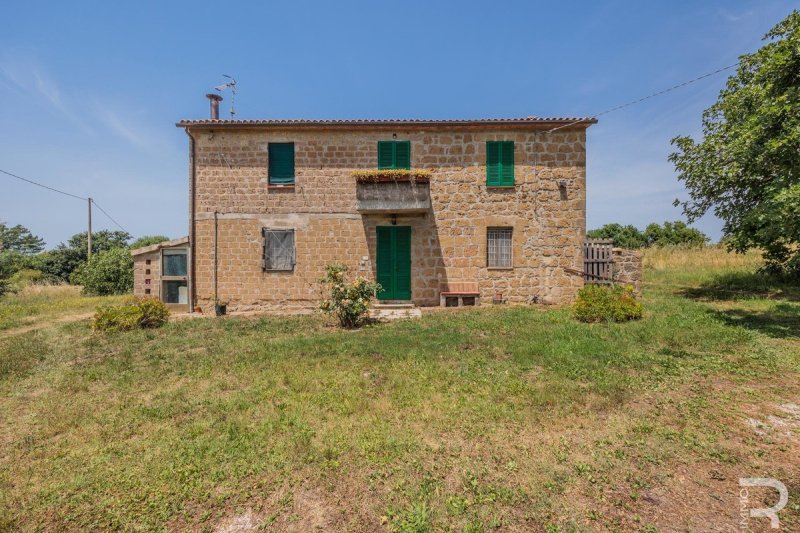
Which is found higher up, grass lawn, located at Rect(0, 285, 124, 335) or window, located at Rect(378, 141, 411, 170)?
window, located at Rect(378, 141, 411, 170)

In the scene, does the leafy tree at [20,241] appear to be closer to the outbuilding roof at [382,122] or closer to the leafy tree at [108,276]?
the leafy tree at [108,276]

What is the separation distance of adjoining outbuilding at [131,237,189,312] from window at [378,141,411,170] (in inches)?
306

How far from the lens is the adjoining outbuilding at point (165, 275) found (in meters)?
12.4

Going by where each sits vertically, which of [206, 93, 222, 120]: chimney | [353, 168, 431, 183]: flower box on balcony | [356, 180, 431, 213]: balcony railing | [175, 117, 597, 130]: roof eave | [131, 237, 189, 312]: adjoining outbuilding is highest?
[206, 93, 222, 120]: chimney

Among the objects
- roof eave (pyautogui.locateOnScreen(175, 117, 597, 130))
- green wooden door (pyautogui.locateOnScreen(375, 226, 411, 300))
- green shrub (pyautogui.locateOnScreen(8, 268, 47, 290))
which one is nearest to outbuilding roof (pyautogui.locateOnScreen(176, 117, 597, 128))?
roof eave (pyautogui.locateOnScreen(175, 117, 597, 130))

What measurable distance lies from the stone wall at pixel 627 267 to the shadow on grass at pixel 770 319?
275 cm

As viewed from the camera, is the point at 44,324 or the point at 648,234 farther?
the point at 648,234

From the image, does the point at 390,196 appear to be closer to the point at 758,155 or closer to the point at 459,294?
the point at 459,294

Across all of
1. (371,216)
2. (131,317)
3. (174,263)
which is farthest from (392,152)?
(131,317)

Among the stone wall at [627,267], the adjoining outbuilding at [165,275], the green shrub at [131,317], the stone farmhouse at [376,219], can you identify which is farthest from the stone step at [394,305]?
the stone wall at [627,267]

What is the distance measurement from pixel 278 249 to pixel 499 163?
27.9ft

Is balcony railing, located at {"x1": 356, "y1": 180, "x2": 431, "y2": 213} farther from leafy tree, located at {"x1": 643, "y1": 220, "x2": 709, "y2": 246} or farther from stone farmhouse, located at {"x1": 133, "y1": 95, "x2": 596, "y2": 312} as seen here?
leafy tree, located at {"x1": 643, "y1": 220, "x2": 709, "y2": 246}

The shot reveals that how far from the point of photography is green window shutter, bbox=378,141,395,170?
→ 12.3 meters

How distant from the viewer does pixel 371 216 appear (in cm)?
1230
